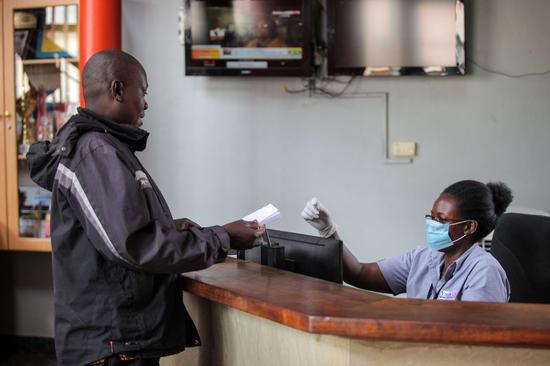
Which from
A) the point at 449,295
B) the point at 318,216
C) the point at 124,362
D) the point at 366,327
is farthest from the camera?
the point at 318,216

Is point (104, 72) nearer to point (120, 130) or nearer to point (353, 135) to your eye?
point (120, 130)

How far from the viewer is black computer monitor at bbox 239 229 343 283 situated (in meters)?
1.80

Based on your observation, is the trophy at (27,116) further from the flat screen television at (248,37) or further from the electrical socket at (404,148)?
the electrical socket at (404,148)

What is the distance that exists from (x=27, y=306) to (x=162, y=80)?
5.49ft

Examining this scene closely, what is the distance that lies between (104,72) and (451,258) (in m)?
1.19

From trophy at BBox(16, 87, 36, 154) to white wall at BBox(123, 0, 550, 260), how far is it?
2.20ft

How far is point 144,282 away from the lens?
1.51 metres

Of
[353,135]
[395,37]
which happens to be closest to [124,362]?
[353,135]

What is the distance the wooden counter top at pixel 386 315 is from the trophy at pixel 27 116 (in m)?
2.69

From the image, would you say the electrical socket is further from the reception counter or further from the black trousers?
the black trousers

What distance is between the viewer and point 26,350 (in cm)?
422

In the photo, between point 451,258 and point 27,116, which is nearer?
point 451,258

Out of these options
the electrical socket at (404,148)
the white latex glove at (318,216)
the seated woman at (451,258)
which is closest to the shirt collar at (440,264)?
the seated woman at (451,258)

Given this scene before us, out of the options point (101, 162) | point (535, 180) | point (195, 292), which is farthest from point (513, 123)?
point (101, 162)
